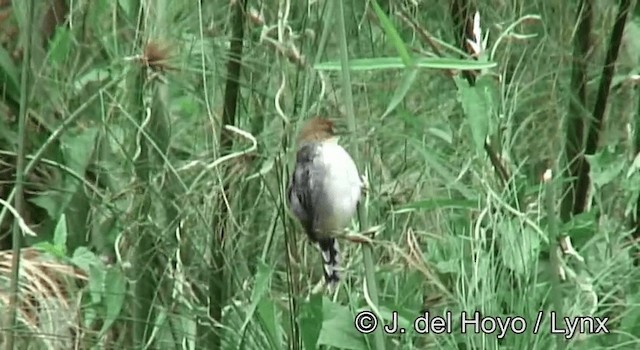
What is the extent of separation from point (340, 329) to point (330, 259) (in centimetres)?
6

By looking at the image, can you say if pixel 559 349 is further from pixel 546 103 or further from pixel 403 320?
pixel 546 103

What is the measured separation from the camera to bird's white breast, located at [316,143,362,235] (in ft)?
3.48

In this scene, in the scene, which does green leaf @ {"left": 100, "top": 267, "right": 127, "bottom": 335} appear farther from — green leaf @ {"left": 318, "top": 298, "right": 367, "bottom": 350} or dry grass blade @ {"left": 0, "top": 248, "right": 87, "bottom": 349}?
green leaf @ {"left": 318, "top": 298, "right": 367, "bottom": 350}

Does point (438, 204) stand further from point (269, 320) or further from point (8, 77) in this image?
point (8, 77)

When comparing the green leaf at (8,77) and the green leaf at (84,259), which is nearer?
the green leaf at (84,259)

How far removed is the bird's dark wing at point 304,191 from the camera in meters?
1.14

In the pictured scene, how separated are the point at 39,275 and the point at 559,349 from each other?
63 centimetres

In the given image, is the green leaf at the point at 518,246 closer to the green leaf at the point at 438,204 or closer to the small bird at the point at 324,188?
the green leaf at the point at 438,204

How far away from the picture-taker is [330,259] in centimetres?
115

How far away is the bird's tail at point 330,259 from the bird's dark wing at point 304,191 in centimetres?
2

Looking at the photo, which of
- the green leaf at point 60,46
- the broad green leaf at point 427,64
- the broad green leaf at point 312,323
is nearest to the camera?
the broad green leaf at point 427,64

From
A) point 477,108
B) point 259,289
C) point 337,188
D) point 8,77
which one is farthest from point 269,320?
point 8,77

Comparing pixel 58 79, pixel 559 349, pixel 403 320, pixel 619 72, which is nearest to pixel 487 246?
pixel 403 320

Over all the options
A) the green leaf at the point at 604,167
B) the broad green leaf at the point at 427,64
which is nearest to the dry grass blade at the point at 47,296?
the broad green leaf at the point at 427,64
